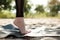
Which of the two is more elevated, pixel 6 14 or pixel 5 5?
pixel 5 5

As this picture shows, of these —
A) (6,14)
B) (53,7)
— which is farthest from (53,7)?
(6,14)

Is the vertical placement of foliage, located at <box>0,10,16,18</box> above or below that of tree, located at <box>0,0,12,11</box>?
below

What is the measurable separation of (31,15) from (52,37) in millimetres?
1303

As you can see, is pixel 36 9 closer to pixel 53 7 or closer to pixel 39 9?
pixel 39 9

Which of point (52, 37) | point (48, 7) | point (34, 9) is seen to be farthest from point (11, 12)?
point (52, 37)

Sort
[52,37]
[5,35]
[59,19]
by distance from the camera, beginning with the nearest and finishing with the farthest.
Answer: [52,37], [5,35], [59,19]

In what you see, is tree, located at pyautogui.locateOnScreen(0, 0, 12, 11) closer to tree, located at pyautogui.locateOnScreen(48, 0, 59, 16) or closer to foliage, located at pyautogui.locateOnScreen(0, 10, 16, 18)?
foliage, located at pyautogui.locateOnScreen(0, 10, 16, 18)

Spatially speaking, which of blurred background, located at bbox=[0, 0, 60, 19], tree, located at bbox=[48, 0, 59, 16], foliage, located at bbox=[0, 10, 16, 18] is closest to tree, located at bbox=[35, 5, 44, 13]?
blurred background, located at bbox=[0, 0, 60, 19]

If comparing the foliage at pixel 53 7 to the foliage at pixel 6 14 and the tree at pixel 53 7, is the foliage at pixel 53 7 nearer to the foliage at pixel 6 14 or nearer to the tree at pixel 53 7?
the tree at pixel 53 7

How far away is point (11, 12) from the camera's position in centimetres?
268

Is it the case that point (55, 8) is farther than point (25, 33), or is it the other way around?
point (55, 8)

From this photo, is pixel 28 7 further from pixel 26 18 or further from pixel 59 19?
pixel 59 19

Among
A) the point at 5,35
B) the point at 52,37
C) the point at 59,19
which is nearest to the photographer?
the point at 52,37

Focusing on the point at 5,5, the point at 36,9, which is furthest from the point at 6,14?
the point at 36,9
